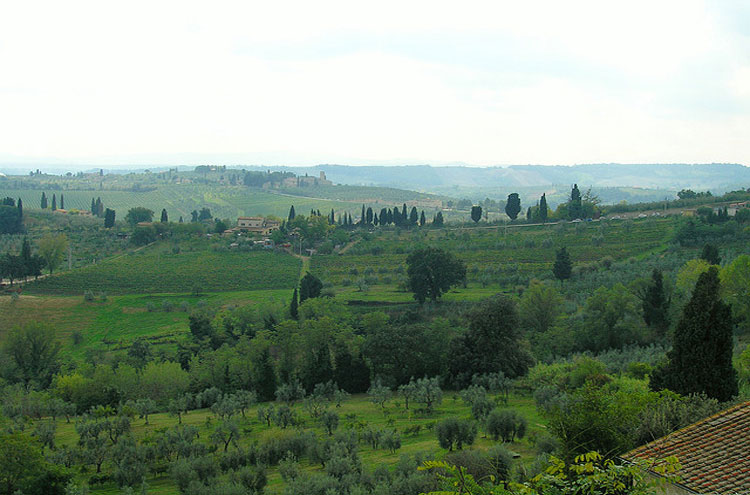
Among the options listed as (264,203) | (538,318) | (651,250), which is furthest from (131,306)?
(264,203)

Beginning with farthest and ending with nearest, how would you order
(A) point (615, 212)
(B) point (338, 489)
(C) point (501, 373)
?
(A) point (615, 212) < (C) point (501, 373) < (B) point (338, 489)

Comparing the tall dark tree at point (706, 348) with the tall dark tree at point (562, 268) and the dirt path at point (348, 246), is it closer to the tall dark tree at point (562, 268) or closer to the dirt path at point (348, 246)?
the tall dark tree at point (562, 268)

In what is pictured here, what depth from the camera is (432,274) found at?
47.9 meters

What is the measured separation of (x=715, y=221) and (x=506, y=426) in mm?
45512

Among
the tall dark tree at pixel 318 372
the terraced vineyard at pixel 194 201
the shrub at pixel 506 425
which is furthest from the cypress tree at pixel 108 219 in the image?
the shrub at pixel 506 425

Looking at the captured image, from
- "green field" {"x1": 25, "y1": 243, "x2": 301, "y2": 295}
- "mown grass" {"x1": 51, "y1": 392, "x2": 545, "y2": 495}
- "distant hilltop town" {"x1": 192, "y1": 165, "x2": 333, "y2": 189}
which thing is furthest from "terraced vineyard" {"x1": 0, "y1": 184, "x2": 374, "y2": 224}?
"mown grass" {"x1": 51, "y1": 392, "x2": 545, "y2": 495}

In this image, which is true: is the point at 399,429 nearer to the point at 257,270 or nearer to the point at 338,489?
the point at 338,489

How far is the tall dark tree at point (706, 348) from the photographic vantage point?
16.1m

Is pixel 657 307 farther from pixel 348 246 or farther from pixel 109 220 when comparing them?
pixel 109 220

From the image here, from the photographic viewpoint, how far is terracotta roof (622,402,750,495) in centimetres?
965

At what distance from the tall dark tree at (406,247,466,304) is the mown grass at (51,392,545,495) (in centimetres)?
1812

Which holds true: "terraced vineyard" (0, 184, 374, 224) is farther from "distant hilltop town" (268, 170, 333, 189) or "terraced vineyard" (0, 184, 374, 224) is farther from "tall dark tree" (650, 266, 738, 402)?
"tall dark tree" (650, 266, 738, 402)

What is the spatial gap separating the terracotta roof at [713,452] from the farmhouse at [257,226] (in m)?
70.5

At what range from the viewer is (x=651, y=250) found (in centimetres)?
5369
